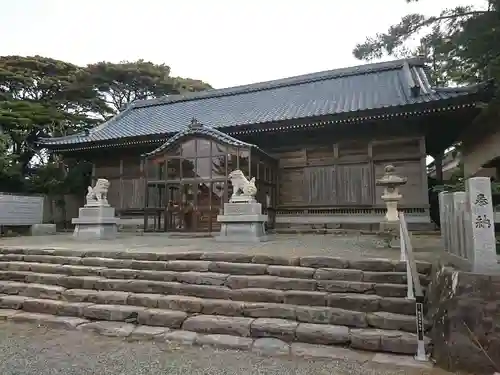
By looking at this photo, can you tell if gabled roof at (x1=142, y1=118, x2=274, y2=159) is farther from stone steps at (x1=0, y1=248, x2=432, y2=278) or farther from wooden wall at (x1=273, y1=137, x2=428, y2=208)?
stone steps at (x1=0, y1=248, x2=432, y2=278)

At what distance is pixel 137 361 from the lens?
3.62 metres

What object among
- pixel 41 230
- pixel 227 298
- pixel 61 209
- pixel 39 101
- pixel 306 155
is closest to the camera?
pixel 227 298

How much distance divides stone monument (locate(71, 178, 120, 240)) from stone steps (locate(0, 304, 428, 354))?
5.25m

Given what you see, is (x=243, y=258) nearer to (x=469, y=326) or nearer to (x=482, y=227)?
(x=469, y=326)

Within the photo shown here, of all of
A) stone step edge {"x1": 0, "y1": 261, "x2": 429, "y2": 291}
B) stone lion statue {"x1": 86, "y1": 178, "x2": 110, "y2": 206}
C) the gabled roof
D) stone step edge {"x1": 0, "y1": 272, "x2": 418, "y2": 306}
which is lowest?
stone step edge {"x1": 0, "y1": 272, "x2": 418, "y2": 306}

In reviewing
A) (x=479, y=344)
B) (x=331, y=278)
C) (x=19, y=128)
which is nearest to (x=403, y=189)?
(x=331, y=278)

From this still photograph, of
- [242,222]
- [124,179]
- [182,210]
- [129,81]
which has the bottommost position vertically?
[242,222]

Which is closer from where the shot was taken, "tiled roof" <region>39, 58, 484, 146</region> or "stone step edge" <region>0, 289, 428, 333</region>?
"stone step edge" <region>0, 289, 428, 333</region>

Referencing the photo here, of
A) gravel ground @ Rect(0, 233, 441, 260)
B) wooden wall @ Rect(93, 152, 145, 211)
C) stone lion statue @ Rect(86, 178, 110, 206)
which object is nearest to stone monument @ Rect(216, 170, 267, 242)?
gravel ground @ Rect(0, 233, 441, 260)

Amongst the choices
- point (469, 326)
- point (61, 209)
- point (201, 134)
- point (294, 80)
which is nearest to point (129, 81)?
point (61, 209)

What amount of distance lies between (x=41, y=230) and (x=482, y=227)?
15.0 m

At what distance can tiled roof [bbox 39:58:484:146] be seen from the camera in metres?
12.7

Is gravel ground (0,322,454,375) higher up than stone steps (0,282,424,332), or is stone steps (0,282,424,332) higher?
stone steps (0,282,424,332)

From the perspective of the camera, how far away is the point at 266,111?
14625 millimetres
